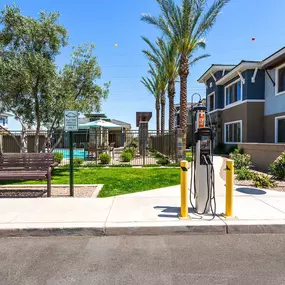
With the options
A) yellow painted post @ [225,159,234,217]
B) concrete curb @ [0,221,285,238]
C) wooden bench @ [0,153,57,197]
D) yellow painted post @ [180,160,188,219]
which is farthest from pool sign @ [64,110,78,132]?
yellow painted post @ [225,159,234,217]

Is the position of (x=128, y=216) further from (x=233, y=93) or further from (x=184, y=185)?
(x=233, y=93)

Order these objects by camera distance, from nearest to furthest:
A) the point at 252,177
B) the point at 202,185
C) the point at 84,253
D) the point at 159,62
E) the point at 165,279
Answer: the point at 165,279
the point at 84,253
the point at 202,185
the point at 252,177
the point at 159,62

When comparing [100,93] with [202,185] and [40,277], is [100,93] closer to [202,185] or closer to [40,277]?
[202,185]

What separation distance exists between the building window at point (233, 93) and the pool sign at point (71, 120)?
1528cm

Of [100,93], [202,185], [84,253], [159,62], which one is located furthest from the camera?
[159,62]

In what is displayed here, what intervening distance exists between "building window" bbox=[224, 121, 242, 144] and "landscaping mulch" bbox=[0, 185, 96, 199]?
14.5m

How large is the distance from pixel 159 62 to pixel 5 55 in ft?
50.4

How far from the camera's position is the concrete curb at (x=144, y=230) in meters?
4.56

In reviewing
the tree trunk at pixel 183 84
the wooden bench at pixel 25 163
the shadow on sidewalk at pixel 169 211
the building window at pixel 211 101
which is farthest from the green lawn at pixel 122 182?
the building window at pixel 211 101

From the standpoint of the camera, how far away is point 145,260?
3.65 m

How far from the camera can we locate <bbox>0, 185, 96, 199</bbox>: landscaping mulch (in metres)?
7.00

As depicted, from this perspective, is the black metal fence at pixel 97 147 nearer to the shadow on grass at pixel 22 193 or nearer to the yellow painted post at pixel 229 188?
the shadow on grass at pixel 22 193

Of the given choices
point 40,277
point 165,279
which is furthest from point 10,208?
point 165,279

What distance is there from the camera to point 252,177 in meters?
8.97
